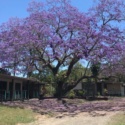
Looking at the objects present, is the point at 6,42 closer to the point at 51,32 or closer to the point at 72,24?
the point at 51,32

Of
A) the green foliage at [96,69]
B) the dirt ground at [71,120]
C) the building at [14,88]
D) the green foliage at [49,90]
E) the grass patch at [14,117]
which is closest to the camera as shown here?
the grass patch at [14,117]

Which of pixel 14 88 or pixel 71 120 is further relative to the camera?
pixel 14 88

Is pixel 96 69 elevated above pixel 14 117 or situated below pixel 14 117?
above

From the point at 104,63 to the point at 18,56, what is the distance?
8.78 metres

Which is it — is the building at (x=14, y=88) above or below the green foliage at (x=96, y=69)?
below

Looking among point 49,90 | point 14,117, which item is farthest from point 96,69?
point 14,117

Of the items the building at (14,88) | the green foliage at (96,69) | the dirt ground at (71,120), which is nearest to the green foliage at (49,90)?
the building at (14,88)

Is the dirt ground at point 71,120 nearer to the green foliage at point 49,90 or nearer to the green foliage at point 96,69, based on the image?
the green foliage at point 96,69

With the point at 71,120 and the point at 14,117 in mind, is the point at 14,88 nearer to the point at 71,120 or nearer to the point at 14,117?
the point at 14,117

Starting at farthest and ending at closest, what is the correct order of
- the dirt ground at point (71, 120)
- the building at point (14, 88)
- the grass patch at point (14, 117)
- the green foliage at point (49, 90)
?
the green foliage at point (49, 90) → the building at point (14, 88) → the dirt ground at point (71, 120) → the grass patch at point (14, 117)

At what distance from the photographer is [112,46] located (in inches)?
1066

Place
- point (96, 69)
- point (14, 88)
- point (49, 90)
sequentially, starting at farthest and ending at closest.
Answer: point (49, 90)
point (96, 69)
point (14, 88)

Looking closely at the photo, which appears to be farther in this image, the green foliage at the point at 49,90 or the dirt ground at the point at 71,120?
the green foliage at the point at 49,90

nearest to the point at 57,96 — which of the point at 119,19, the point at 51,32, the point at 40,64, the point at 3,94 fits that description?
the point at 40,64
